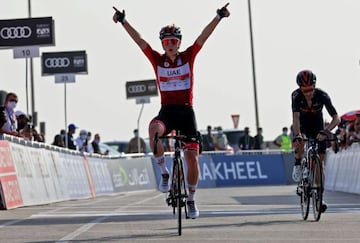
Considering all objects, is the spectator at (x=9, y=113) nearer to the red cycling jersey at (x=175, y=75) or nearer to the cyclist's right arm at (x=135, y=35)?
the cyclist's right arm at (x=135, y=35)

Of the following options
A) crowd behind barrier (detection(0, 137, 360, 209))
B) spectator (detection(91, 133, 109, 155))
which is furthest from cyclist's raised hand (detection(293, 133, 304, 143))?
spectator (detection(91, 133, 109, 155))

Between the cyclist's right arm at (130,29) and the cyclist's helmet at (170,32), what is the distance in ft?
0.84

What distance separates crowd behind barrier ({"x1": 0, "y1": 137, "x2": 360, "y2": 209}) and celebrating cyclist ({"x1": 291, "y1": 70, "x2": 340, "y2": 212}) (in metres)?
5.44

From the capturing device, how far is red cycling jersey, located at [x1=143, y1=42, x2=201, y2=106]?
14.1 metres

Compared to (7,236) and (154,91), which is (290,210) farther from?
(154,91)

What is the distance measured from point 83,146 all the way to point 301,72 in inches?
759

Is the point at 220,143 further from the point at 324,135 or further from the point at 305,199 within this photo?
the point at 324,135

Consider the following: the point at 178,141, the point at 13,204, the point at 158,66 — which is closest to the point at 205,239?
the point at 178,141

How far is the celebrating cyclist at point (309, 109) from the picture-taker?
1569cm

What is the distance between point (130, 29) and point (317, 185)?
2962mm

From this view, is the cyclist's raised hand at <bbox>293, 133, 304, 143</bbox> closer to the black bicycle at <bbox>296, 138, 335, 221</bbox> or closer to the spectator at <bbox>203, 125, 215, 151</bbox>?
the black bicycle at <bbox>296, 138, 335, 221</bbox>

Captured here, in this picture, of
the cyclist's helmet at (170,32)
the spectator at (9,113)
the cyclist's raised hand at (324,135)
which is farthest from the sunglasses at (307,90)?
the spectator at (9,113)

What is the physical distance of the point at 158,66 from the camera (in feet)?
47.0

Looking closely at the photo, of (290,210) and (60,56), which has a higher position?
(60,56)
